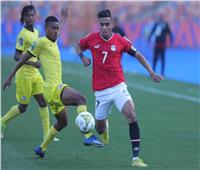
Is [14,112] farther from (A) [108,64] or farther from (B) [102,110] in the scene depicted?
(A) [108,64]

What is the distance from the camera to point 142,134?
13867 mm

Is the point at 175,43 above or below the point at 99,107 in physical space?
above

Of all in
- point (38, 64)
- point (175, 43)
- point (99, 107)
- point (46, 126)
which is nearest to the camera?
point (99, 107)

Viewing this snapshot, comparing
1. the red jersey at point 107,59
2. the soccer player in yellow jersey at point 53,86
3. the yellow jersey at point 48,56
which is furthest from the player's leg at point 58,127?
the red jersey at point 107,59

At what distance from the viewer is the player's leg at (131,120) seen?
1048 centimetres

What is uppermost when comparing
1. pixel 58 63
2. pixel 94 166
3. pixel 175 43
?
pixel 175 43

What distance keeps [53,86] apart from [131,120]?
129 cm

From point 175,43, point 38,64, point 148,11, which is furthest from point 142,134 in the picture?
point 148,11

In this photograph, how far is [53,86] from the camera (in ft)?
35.8

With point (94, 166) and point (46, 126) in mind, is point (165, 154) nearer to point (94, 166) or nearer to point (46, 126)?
point (94, 166)

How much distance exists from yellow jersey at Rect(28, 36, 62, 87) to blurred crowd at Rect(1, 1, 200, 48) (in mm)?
28032

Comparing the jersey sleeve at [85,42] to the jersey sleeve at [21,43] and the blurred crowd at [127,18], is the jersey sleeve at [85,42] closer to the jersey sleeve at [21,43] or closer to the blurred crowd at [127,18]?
the jersey sleeve at [21,43]

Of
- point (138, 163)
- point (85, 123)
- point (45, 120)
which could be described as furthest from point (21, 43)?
point (138, 163)

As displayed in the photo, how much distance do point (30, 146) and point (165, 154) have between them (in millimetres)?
2270
